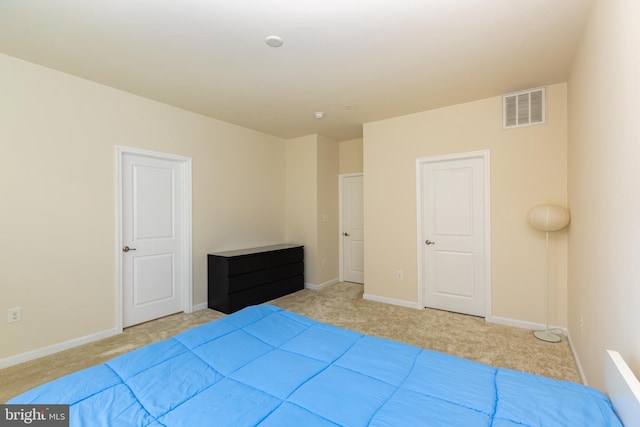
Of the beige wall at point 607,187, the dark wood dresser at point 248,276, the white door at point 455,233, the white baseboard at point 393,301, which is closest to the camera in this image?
the beige wall at point 607,187

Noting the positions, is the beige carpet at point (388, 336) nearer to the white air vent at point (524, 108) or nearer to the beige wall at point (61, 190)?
the beige wall at point (61, 190)

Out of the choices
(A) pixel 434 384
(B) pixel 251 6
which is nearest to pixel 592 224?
(A) pixel 434 384

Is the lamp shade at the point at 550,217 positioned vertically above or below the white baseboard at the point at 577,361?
above

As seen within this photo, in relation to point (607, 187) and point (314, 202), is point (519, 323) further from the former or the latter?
point (314, 202)

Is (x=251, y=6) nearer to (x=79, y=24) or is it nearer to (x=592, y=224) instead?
(x=79, y=24)

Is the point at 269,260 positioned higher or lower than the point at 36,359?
higher

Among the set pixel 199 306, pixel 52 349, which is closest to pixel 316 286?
pixel 199 306

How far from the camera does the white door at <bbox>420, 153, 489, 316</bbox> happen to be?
3.58 meters

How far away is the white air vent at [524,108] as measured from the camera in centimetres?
314

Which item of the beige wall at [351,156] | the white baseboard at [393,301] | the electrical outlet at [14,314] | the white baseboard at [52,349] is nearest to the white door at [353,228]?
the beige wall at [351,156]

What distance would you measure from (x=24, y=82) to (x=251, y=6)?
2216mm

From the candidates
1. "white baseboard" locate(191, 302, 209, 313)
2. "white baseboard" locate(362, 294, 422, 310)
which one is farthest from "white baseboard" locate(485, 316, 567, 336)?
"white baseboard" locate(191, 302, 209, 313)

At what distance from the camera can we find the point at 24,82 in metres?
2.56
